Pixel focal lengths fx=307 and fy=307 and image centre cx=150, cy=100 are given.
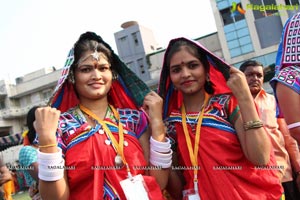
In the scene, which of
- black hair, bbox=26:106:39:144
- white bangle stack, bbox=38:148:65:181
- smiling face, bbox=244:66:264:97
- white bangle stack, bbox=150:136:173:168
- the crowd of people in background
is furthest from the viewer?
smiling face, bbox=244:66:264:97

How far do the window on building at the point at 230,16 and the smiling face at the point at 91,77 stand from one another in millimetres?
21016

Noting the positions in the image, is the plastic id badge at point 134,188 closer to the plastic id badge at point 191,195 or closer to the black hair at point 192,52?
the plastic id badge at point 191,195

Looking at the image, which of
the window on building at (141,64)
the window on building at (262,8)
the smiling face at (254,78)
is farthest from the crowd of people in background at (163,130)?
the window on building at (141,64)

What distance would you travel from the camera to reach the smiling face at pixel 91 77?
2.06 meters

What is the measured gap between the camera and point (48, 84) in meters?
28.8

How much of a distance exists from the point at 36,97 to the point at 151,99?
99.4 ft

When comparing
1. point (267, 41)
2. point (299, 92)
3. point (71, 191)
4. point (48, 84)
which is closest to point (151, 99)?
point (71, 191)

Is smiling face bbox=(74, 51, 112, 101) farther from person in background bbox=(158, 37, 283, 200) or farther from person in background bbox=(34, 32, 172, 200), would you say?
person in background bbox=(158, 37, 283, 200)

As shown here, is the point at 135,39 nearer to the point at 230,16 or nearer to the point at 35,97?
the point at 230,16

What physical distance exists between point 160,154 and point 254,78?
2117mm

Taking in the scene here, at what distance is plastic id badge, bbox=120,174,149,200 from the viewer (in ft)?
5.77

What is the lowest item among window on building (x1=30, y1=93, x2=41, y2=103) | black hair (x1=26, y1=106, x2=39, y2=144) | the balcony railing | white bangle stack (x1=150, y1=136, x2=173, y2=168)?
white bangle stack (x1=150, y1=136, x2=173, y2=168)

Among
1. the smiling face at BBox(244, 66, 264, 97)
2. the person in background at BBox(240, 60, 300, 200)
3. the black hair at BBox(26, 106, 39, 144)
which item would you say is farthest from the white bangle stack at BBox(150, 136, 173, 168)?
the smiling face at BBox(244, 66, 264, 97)

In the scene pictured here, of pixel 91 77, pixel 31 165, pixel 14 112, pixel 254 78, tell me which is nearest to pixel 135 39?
pixel 14 112
